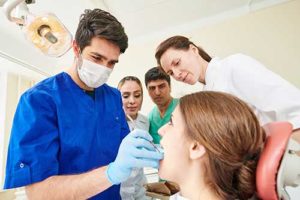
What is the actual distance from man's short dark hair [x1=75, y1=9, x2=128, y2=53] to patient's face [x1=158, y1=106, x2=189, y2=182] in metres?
0.52

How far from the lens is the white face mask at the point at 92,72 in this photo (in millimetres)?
1259

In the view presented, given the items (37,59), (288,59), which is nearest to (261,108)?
(288,59)

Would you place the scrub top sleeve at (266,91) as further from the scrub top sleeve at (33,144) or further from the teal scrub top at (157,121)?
the teal scrub top at (157,121)

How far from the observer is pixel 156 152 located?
99 centimetres

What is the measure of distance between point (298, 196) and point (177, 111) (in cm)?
80

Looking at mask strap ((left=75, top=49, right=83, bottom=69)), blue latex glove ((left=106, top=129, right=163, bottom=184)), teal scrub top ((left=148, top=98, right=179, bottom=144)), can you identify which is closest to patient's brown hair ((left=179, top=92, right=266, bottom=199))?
blue latex glove ((left=106, top=129, right=163, bottom=184))

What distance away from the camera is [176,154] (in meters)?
0.98

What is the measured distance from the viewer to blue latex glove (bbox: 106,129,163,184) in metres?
0.94

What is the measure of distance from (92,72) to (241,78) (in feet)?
2.43

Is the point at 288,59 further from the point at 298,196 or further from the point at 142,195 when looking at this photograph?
the point at 142,195

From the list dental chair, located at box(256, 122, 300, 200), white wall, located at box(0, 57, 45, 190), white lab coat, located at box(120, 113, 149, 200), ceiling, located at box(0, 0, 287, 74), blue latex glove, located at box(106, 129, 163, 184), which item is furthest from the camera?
white wall, located at box(0, 57, 45, 190)

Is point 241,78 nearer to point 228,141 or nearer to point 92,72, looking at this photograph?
point 228,141

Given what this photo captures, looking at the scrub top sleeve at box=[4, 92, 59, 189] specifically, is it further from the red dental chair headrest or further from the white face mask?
the red dental chair headrest

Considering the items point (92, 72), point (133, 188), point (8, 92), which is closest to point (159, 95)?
point (133, 188)
